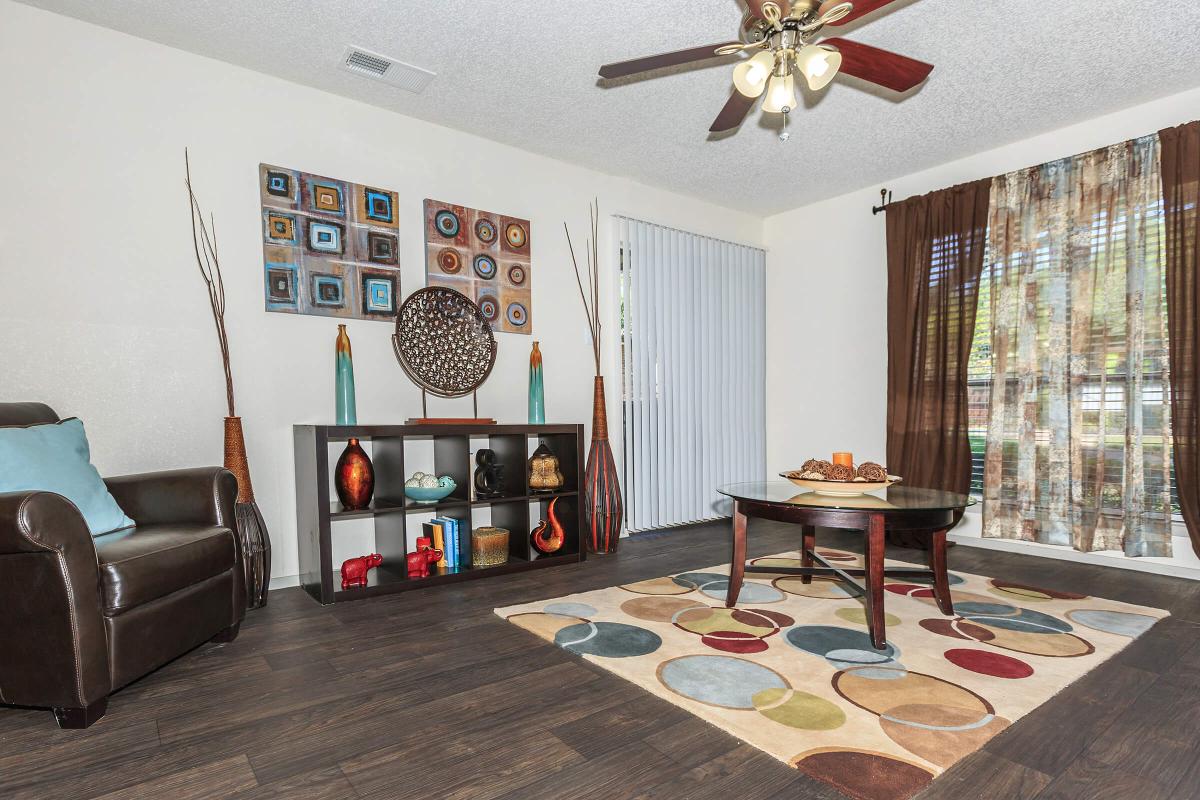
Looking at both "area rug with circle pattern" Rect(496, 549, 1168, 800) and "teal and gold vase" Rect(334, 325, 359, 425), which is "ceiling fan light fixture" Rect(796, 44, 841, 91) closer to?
"area rug with circle pattern" Rect(496, 549, 1168, 800)

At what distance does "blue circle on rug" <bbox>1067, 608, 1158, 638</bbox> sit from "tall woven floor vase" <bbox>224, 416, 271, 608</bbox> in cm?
333

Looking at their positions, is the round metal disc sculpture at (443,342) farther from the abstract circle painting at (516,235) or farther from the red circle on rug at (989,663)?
the red circle on rug at (989,663)

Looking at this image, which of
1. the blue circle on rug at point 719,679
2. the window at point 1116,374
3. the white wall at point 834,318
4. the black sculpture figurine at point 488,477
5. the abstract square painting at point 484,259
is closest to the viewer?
the blue circle on rug at point 719,679

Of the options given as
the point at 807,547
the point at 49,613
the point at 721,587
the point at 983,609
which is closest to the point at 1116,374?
the point at 983,609

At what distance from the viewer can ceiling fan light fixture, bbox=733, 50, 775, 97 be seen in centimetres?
217

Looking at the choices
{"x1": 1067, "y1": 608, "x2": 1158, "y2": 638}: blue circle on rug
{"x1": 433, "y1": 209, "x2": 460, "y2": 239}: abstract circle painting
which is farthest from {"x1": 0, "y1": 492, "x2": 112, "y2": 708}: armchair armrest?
{"x1": 1067, "y1": 608, "x2": 1158, "y2": 638}: blue circle on rug

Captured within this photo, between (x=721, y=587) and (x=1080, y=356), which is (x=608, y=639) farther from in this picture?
(x=1080, y=356)

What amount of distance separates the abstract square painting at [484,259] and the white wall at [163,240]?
4.6 inches

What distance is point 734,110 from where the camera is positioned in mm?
2605

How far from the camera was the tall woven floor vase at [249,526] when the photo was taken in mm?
2732

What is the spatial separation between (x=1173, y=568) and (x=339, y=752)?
3.92 m

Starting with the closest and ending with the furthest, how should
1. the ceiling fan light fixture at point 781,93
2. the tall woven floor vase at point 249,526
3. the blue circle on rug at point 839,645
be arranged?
the blue circle on rug at point 839,645
the ceiling fan light fixture at point 781,93
the tall woven floor vase at point 249,526

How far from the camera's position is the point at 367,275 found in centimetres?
334

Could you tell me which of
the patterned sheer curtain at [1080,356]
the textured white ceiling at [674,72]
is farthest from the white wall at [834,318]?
the textured white ceiling at [674,72]
